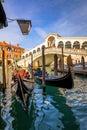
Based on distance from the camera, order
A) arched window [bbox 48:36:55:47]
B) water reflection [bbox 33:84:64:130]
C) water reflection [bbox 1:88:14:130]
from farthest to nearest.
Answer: arched window [bbox 48:36:55:47] → water reflection [bbox 1:88:14:130] → water reflection [bbox 33:84:64:130]

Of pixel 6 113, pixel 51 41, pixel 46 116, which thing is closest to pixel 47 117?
pixel 46 116

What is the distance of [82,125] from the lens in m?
3.58

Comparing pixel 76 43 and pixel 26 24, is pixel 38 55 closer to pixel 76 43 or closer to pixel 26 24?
pixel 76 43

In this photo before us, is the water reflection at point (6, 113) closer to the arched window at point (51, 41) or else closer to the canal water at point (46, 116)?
the canal water at point (46, 116)

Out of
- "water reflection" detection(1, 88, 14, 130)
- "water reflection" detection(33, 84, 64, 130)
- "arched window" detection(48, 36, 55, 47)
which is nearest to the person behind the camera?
"water reflection" detection(33, 84, 64, 130)

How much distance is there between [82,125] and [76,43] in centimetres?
2231

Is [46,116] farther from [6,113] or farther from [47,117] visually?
[6,113]

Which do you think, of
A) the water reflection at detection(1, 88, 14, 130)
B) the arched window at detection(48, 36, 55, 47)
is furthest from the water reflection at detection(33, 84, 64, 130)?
the arched window at detection(48, 36, 55, 47)

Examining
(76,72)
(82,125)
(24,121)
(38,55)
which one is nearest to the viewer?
(82,125)

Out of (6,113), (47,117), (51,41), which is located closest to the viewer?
(47,117)

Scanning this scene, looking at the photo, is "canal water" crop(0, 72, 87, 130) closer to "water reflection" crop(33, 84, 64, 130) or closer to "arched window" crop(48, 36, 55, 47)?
"water reflection" crop(33, 84, 64, 130)

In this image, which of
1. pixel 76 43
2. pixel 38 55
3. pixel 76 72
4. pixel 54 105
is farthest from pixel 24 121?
pixel 76 43

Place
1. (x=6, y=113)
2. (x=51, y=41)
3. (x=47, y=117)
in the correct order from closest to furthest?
(x=47, y=117) → (x=6, y=113) → (x=51, y=41)

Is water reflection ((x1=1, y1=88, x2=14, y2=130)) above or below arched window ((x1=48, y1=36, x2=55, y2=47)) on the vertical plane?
below
